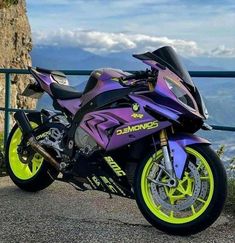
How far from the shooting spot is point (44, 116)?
5.38m

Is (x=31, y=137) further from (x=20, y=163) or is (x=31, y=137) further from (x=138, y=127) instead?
(x=138, y=127)

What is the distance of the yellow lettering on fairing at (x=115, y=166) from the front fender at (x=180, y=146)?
50 cm

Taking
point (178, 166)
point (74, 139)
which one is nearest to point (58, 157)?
point (74, 139)

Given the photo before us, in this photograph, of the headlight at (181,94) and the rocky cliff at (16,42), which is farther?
the rocky cliff at (16,42)

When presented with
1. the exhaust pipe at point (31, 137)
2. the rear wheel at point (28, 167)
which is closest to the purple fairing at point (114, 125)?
the exhaust pipe at point (31, 137)

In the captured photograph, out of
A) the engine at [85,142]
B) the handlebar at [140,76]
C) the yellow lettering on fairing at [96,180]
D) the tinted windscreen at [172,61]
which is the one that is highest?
the tinted windscreen at [172,61]

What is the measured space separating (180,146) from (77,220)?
3.60 ft

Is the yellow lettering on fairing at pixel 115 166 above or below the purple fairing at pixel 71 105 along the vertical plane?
below

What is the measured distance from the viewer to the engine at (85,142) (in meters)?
4.42

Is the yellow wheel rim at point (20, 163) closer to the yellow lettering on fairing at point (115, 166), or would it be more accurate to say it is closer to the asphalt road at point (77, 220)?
the asphalt road at point (77, 220)

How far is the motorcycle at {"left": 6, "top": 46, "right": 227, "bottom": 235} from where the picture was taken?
3.92 m

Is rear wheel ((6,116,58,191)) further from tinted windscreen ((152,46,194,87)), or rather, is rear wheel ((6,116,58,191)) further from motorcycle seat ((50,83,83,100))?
tinted windscreen ((152,46,194,87))

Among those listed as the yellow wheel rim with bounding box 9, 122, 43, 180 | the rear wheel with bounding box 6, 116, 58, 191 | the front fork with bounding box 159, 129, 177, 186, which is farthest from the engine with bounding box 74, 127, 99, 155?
the yellow wheel rim with bounding box 9, 122, 43, 180

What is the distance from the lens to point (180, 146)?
3.99 metres
